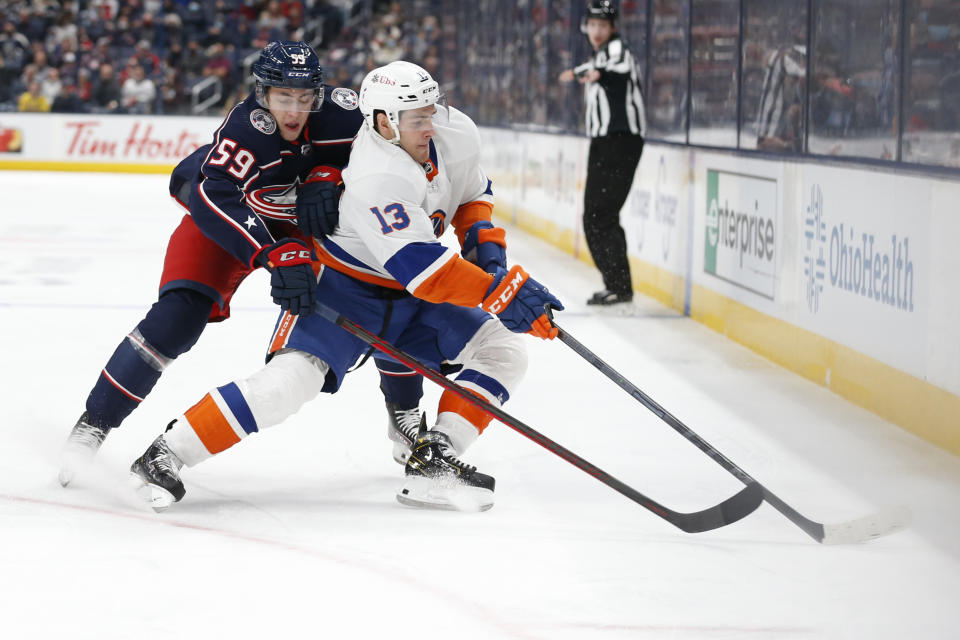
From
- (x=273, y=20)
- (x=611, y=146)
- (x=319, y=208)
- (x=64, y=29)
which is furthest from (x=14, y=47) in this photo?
(x=319, y=208)

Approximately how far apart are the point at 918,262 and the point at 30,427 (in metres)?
2.64

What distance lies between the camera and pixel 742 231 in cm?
525

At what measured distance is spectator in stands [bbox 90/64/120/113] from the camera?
15.2 m

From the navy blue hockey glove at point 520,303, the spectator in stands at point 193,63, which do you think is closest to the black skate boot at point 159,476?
the navy blue hockey glove at point 520,303

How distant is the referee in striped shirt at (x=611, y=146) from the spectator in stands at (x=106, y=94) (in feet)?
34.2

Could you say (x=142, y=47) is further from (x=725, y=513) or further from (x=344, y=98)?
(x=725, y=513)

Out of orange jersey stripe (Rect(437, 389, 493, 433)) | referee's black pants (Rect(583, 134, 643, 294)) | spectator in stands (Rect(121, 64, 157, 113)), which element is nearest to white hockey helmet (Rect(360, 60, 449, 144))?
orange jersey stripe (Rect(437, 389, 493, 433))

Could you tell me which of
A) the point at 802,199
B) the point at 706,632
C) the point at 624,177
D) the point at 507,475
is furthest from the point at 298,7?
the point at 706,632

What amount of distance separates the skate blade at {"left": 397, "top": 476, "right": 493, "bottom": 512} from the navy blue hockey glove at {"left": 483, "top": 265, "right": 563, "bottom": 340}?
0.44 m

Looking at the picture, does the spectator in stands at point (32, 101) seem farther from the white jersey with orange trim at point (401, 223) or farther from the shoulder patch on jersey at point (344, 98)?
the white jersey with orange trim at point (401, 223)

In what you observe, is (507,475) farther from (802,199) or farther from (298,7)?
(298,7)

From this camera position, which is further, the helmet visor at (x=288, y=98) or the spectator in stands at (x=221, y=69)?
the spectator in stands at (x=221, y=69)

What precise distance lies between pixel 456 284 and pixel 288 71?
624mm

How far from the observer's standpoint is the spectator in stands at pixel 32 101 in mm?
15047
